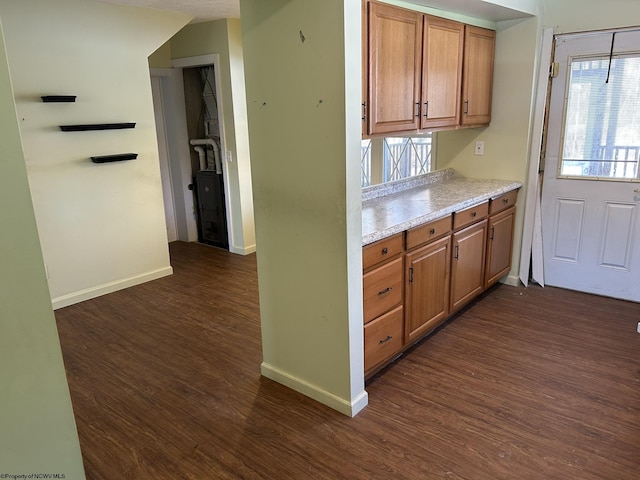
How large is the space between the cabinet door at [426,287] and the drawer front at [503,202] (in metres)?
0.70

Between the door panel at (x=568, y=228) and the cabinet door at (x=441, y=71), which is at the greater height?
the cabinet door at (x=441, y=71)

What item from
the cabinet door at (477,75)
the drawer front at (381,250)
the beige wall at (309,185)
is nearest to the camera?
the beige wall at (309,185)

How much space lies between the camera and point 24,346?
1.43m

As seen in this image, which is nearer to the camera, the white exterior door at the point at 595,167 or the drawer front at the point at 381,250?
the drawer front at the point at 381,250

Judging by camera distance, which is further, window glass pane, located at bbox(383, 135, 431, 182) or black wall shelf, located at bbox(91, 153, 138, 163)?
black wall shelf, located at bbox(91, 153, 138, 163)

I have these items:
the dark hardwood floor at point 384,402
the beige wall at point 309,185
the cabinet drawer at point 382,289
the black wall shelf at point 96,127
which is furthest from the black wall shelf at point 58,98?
the cabinet drawer at point 382,289

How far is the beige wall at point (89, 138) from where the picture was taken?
340 centimetres

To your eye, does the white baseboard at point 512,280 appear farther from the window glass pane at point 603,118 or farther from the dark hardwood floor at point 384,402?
the window glass pane at point 603,118

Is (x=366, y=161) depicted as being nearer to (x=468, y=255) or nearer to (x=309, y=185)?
(x=468, y=255)

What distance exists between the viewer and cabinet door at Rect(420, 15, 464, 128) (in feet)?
9.75

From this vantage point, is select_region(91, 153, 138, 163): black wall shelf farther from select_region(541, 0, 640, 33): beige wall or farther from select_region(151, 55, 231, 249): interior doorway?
select_region(541, 0, 640, 33): beige wall

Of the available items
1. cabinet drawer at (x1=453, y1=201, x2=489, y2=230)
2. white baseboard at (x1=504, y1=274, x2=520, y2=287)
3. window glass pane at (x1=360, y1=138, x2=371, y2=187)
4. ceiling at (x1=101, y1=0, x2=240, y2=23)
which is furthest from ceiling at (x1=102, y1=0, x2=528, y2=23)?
white baseboard at (x1=504, y1=274, x2=520, y2=287)

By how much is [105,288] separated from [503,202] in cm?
331

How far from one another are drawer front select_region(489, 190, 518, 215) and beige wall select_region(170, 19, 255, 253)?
2.42 metres
